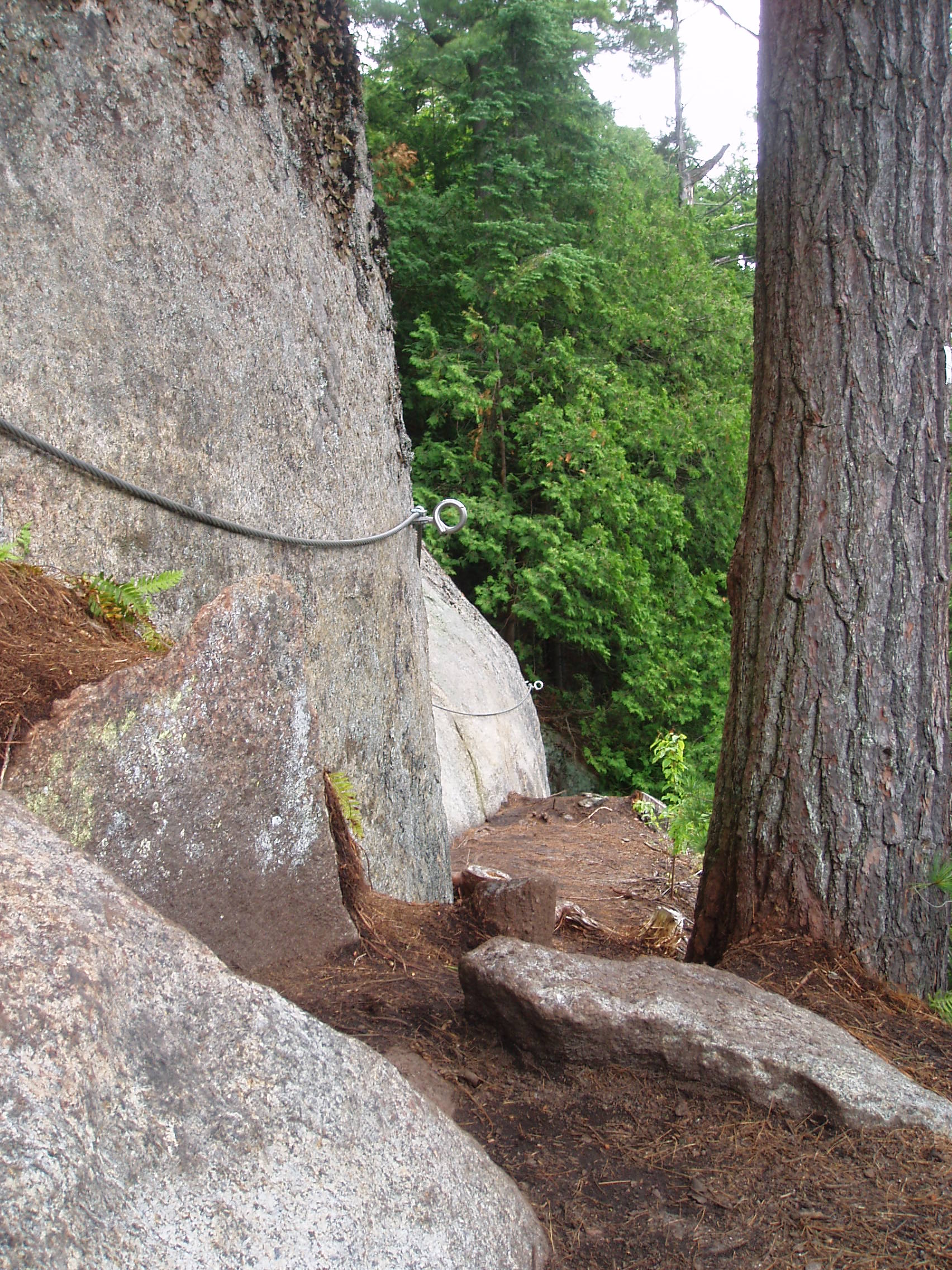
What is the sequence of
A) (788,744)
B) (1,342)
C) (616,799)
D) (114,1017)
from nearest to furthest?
1. (114,1017)
2. (1,342)
3. (788,744)
4. (616,799)

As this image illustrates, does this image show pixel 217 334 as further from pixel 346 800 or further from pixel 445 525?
pixel 346 800

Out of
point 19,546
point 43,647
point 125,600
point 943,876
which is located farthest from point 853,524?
point 19,546

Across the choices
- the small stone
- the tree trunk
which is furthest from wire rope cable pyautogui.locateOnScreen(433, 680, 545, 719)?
the tree trunk

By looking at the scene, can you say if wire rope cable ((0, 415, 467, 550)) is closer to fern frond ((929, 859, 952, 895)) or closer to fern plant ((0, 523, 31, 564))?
fern plant ((0, 523, 31, 564))

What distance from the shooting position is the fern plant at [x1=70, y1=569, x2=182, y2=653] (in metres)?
3.14

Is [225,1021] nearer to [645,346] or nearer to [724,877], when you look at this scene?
[724,877]

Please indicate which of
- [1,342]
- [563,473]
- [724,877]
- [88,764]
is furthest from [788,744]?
[563,473]

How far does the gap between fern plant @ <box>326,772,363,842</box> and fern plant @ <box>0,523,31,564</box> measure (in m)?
1.20

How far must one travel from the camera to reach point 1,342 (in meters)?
3.19

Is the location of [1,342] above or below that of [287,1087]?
above

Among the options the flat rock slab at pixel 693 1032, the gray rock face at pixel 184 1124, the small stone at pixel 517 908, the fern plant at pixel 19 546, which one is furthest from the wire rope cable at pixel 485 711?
the gray rock face at pixel 184 1124

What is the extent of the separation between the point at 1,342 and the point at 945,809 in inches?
137

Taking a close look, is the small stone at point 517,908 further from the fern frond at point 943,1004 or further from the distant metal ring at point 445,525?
the distant metal ring at point 445,525

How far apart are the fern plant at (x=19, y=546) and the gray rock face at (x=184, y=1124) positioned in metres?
1.24
